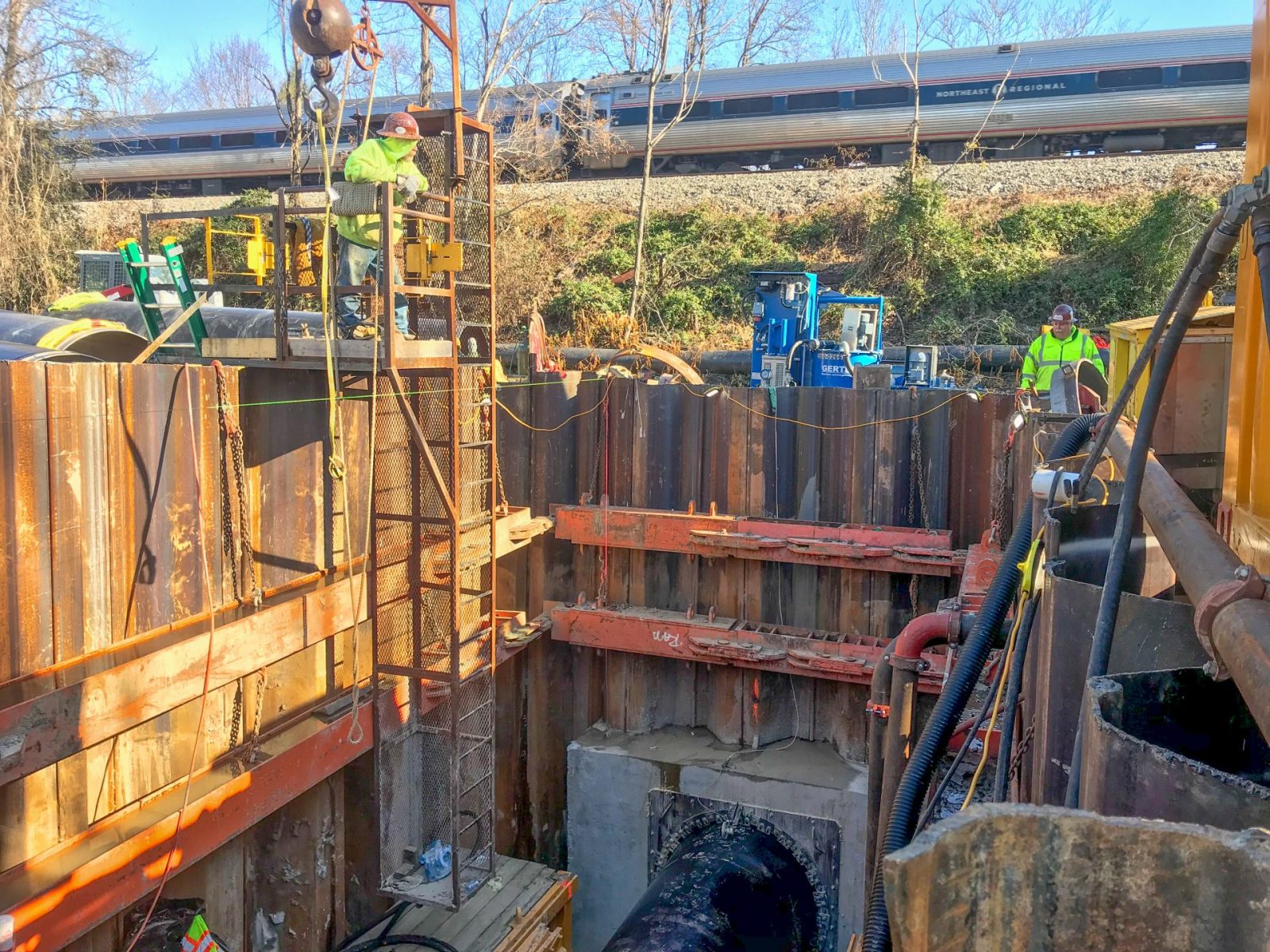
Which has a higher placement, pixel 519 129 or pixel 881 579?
pixel 519 129

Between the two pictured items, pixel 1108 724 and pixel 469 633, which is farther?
pixel 469 633

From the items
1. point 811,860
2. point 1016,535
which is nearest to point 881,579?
point 811,860

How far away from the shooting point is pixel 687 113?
2478 cm

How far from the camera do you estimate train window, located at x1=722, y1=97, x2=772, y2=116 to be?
24.5m

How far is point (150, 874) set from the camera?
503cm

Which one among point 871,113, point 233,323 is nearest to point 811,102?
point 871,113

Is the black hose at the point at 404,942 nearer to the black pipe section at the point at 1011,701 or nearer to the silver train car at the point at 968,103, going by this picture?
the black pipe section at the point at 1011,701

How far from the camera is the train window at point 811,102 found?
24.1 m

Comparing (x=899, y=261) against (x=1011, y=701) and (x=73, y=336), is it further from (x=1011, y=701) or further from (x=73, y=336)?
(x=1011, y=701)

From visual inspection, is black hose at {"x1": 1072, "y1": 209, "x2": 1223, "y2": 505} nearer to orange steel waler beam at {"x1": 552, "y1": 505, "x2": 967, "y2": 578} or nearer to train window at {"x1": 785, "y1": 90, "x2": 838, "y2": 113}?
orange steel waler beam at {"x1": 552, "y1": 505, "x2": 967, "y2": 578}

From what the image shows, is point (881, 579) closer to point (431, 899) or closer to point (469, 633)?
point (469, 633)

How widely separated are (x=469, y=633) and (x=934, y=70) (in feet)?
69.6

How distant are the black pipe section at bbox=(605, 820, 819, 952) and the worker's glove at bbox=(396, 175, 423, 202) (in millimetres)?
4944

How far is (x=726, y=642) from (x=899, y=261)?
1533 centimetres
